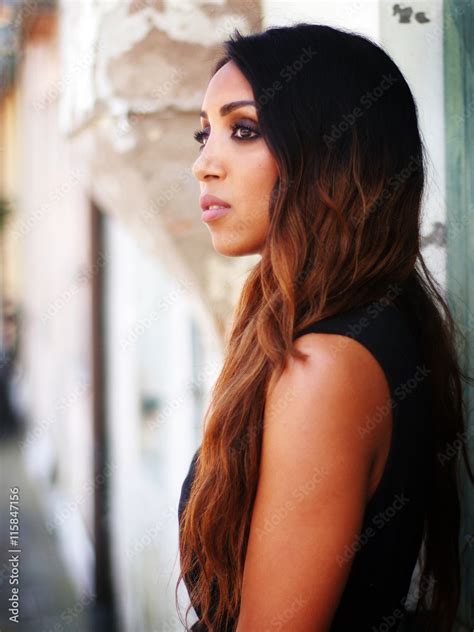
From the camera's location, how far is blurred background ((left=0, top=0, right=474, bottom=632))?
2.04m

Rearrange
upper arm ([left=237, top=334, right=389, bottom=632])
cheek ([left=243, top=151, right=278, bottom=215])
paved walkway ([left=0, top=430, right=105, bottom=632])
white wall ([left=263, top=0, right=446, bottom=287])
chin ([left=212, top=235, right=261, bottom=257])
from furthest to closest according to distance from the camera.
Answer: paved walkway ([left=0, top=430, right=105, bottom=632])
white wall ([left=263, top=0, right=446, bottom=287])
chin ([left=212, top=235, right=261, bottom=257])
cheek ([left=243, top=151, right=278, bottom=215])
upper arm ([left=237, top=334, right=389, bottom=632])

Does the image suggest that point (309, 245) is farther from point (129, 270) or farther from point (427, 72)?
point (129, 270)

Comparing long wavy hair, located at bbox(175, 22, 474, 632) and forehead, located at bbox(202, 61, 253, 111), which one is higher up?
forehead, located at bbox(202, 61, 253, 111)

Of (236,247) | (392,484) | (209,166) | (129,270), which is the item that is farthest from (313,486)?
(129,270)

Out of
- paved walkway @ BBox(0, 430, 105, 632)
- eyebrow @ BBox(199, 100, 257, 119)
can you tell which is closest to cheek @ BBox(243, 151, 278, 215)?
eyebrow @ BBox(199, 100, 257, 119)

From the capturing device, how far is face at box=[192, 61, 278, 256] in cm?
163

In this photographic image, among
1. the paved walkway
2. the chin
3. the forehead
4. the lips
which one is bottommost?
the paved walkway

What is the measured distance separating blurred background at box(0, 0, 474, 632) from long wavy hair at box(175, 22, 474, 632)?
1.06 feet

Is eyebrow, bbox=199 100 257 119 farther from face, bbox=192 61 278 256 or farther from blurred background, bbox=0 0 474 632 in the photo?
blurred background, bbox=0 0 474 632

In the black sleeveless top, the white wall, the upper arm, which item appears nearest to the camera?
the upper arm

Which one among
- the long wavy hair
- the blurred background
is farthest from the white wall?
the long wavy hair

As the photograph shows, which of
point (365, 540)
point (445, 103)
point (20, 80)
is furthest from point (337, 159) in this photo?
point (20, 80)

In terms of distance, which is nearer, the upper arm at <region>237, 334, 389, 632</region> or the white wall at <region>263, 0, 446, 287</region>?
the upper arm at <region>237, 334, 389, 632</region>

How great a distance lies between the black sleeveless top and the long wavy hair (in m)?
0.06
